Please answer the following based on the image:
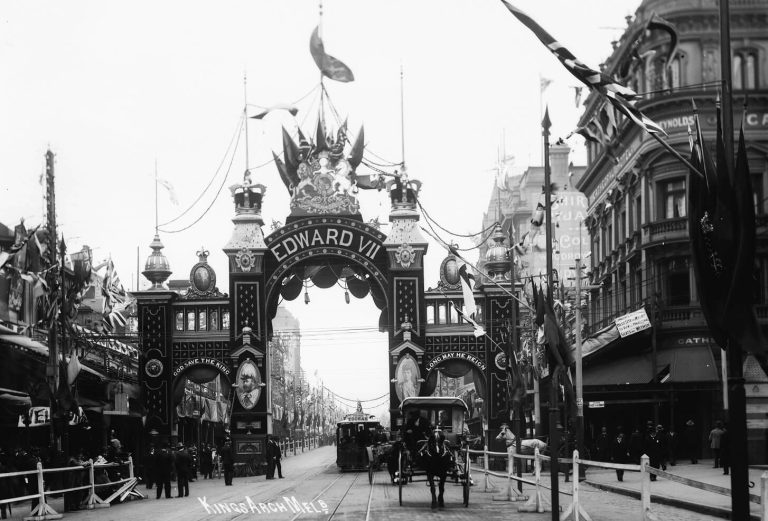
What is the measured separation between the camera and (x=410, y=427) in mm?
28500

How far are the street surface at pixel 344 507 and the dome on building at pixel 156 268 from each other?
19822 millimetres

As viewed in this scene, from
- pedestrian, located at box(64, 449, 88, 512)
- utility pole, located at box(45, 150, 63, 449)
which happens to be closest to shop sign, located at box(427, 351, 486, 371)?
pedestrian, located at box(64, 449, 88, 512)

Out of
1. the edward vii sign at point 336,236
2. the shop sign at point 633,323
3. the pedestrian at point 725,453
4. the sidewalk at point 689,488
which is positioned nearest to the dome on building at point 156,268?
the edward vii sign at point 336,236

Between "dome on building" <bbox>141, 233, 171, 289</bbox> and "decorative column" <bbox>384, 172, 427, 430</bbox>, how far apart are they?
1082 centimetres

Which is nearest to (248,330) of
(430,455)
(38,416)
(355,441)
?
(355,441)

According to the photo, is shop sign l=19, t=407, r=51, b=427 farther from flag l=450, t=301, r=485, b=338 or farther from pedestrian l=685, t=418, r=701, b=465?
pedestrian l=685, t=418, r=701, b=465

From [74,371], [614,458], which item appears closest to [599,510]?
[74,371]

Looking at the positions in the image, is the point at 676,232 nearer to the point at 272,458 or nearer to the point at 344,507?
the point at 272,458

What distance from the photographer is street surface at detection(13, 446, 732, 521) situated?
23484mm

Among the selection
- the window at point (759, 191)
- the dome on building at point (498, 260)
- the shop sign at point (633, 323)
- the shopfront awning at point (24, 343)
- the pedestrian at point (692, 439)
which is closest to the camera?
the shopfront awning at point (24, 343)

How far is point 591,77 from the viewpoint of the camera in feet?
47.5

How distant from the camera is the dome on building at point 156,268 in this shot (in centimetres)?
5469

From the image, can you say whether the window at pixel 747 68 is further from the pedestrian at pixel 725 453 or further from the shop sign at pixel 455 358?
the pedestrian at pixel 725 453

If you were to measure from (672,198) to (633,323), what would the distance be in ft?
17.9
